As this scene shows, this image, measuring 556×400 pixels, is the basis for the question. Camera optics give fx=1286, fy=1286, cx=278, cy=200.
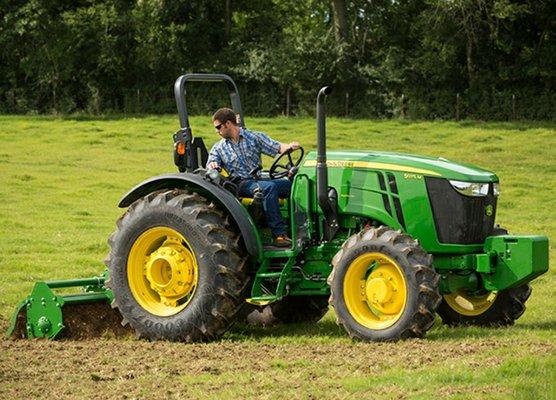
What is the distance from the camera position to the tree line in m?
44.1

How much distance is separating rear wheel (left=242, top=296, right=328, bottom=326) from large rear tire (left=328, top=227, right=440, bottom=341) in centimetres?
171

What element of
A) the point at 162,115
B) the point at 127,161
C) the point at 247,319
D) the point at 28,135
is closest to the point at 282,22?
the point at 162,115

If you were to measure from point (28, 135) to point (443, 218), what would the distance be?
2865 cm

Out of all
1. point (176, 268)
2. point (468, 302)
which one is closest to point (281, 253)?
point (176, 268)

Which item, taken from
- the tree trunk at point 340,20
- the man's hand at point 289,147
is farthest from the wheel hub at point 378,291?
the tree trunk at point 340,20

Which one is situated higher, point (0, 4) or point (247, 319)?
point (0, 4)

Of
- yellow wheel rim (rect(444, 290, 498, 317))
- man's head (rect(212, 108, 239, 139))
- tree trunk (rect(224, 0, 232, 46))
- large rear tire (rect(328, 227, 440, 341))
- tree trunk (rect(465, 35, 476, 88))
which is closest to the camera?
large rear tire (rect(328, 227, 440, 341))

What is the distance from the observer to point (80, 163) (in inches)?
1254

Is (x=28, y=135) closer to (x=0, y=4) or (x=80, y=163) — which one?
(x=80, y=163)

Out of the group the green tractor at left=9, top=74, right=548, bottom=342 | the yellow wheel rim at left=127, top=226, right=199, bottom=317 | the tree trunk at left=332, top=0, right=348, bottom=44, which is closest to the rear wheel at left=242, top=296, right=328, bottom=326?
the green tractor at left=9, top=74, right=548, bottom=342

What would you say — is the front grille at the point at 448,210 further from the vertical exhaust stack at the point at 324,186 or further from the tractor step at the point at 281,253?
the tractor step at the point at 281,253

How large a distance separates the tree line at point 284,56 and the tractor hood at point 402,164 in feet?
104

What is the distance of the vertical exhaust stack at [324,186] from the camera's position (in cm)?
1069

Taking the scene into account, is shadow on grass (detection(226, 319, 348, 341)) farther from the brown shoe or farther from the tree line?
the tree line
